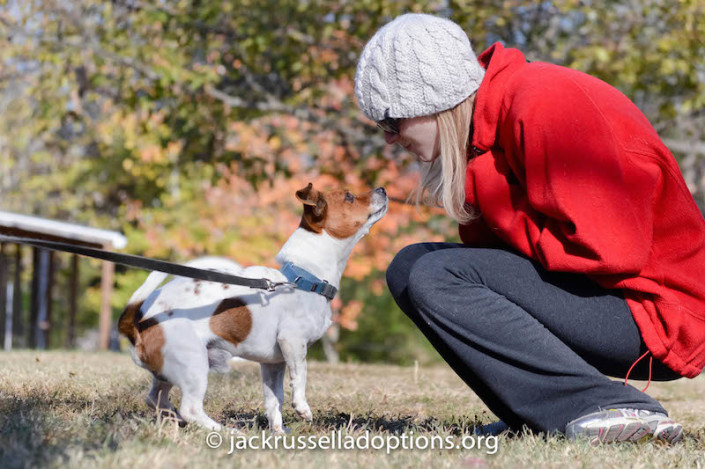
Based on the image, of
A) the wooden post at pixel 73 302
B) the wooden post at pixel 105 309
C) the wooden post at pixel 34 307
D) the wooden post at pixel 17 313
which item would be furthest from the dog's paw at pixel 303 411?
the wooden post at pixel 17 313

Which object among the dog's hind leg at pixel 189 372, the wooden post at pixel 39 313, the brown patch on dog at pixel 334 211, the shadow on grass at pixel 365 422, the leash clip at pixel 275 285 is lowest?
the wooden post at pixel 39 313

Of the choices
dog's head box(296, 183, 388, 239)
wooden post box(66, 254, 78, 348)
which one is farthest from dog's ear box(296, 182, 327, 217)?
wooden post box(66, 254, 78, 348)

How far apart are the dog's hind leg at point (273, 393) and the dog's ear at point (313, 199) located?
68cm

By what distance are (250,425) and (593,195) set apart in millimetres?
1689

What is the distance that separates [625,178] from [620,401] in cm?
79

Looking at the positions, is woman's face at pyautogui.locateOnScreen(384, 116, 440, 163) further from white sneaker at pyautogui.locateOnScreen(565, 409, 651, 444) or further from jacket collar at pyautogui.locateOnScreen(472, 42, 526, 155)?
white sneaker at pyautogui.locateOnScreen(565, 409, 651, 444)

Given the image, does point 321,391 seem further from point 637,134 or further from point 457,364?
point 637,134

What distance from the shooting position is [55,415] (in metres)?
2.86

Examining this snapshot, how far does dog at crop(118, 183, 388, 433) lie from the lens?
2.90 meters

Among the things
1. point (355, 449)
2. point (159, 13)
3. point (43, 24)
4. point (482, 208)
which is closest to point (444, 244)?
point (482, 208)

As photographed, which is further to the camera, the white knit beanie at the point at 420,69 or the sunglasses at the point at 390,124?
the sunglasses at the point at 390,124

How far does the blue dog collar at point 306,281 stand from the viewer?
10.3ft

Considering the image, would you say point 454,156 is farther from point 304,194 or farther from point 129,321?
point 129,321

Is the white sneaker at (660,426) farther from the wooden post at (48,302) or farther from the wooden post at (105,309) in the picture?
the wooden post at (48,302)
